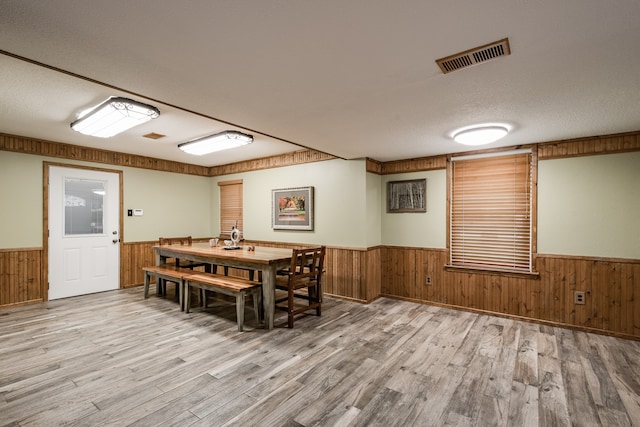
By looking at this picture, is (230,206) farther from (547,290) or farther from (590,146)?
(590,146)

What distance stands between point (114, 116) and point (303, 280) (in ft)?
9.23

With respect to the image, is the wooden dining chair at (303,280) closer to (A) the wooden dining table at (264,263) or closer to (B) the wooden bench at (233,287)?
(A) the wooden dining table at (264,263)

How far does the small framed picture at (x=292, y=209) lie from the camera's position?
539cm

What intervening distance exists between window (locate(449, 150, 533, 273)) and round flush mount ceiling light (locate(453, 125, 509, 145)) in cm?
99

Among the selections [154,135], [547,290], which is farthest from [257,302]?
[547,290]

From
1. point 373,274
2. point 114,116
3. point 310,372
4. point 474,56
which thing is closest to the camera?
point 474,56

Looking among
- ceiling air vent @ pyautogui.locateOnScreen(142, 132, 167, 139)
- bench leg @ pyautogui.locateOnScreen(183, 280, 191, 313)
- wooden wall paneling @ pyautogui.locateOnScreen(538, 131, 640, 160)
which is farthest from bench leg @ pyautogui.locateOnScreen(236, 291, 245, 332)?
wooden wall paneling @ pyautogui.locateOnScreen(538, 131, 640, 160)

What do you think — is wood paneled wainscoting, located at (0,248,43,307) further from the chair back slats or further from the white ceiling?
the chair back slats

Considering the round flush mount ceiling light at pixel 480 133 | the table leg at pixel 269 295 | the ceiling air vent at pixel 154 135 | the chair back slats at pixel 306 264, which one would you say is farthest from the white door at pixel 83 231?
the round flush mount ceiling light at pixel 480 133

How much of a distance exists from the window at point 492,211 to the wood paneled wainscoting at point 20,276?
20.4 ft

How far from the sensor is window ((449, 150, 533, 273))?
408 centimetres

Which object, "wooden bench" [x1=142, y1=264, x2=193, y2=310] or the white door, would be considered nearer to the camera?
"wooden bench" [x1=142, y1=264, x2=193, y2=310]

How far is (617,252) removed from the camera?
11.6 ft

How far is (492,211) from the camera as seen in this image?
14.1 feet
